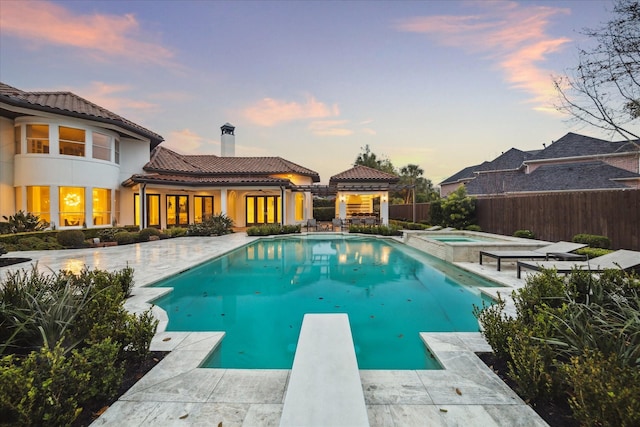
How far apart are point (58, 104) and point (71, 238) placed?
766 cm

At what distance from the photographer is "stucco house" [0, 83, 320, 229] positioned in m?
13.6

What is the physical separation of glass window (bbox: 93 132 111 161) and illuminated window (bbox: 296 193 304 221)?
1308cm

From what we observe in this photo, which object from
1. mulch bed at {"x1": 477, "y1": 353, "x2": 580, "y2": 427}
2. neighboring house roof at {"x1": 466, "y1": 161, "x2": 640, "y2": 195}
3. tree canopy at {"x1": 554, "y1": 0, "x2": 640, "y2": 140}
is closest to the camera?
mulch bed at {"x1": 477, "y1": 353, "x2": 580, "y2": 427}

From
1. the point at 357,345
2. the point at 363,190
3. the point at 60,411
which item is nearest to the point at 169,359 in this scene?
the point at 60,411

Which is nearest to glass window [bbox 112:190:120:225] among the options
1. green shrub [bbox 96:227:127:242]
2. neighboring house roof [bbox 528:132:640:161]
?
green shrub [bbox 96:227:127:242]

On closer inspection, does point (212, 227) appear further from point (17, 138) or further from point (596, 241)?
point (596, 241)

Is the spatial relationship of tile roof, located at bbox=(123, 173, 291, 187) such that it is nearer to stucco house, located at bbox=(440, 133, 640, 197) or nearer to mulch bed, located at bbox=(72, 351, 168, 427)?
mulch bed, located at bbox=(72, 351, 168, 427)

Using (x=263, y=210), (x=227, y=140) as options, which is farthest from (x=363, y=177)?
(x=227, y=140)

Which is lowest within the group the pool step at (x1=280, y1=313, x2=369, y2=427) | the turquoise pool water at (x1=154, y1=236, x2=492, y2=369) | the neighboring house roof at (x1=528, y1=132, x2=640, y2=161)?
the turquoise pool water at (x1=154, y1=236, x2=492, y2=369)

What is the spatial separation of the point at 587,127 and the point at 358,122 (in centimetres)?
1585

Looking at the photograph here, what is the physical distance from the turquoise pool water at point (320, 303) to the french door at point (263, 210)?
12199 millimetres

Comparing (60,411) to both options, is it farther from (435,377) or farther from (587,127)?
(587,127)

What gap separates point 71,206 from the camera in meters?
14.4

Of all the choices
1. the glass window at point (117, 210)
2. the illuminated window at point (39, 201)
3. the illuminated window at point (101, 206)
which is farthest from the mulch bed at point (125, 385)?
the glass window at point (117, 210)
